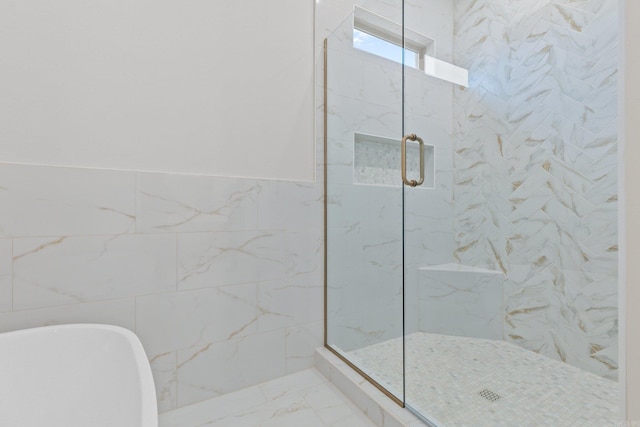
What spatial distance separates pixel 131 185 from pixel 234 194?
0.43 meters

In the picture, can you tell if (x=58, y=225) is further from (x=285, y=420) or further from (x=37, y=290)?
(x=285, y=420)

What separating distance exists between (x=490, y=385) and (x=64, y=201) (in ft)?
6.69

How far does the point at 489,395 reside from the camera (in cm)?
139

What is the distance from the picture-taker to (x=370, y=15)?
1.72 m

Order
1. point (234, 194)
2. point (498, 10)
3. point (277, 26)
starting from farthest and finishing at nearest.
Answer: point (498, 10), point (277, 26), point (234, 194)

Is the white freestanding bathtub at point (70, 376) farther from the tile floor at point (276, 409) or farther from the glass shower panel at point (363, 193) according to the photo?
the glass shower panel at point (363, 193)

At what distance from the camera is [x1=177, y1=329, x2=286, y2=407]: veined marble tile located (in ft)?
4.39

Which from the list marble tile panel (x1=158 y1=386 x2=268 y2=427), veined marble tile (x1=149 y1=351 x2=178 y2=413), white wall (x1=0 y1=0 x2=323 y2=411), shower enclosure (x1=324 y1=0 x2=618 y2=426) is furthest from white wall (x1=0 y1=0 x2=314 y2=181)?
marble tile panel (x1=158 y1=386 x2=268 y2=427)

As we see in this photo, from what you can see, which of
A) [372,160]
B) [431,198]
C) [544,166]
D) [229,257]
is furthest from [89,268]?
[544,166]

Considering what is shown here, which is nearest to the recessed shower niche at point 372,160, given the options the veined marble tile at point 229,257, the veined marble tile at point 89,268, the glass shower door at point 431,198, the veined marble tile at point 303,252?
the glass shower door at point 431,198

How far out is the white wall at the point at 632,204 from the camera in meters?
0.60

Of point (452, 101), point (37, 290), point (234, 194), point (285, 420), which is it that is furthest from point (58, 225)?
point (452, 101)

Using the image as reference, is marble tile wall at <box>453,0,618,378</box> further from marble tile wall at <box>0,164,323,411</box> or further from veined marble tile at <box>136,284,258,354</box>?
veined marble tile at <box>136,284,258,354</box>

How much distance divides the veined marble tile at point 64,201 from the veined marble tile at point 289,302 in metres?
0.71
